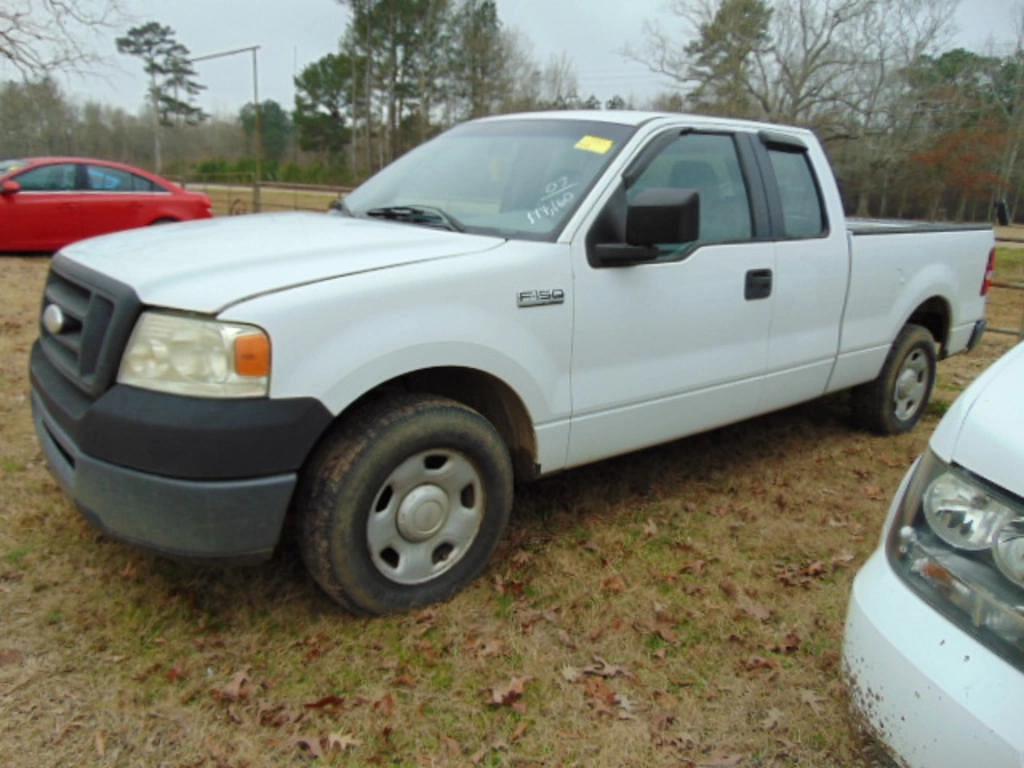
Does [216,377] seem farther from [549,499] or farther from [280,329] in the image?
[549,499]

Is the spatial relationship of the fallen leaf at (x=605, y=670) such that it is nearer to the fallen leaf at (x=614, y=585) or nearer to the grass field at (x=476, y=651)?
the grass field at (x=476, y=651)

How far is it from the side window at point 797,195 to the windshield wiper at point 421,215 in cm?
174

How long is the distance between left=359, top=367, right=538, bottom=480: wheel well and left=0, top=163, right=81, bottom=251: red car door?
9522 mm

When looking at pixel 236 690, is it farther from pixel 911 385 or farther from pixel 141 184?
pixel 141 184

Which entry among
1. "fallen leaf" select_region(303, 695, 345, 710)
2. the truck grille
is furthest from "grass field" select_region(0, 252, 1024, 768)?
the truck grille

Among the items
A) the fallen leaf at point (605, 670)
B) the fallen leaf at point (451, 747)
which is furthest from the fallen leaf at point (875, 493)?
the fallen leaf at point (451, 747)

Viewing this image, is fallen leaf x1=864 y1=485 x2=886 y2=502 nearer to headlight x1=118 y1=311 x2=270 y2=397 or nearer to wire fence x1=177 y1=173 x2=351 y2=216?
headlight x1=118 y1=311 x2=270 y2=397

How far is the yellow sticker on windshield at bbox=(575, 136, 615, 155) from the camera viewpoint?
10.5 ft

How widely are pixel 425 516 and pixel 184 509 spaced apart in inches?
31.5

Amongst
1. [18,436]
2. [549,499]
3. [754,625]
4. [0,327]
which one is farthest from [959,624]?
[0,327]

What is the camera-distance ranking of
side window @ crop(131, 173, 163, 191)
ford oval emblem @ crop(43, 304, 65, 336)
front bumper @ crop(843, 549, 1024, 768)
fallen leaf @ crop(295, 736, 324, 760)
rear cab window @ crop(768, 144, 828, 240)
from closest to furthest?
front bumper @ crop(843, 549, 1024, 768), fallen leaf @ crop(295, 736, 324, 760), ford oval emblem @ crop(43, 304, 65, 336), rear cab window @ crop(768, 144, 828, 240), side window @ crop(131, 173, 163, 191)

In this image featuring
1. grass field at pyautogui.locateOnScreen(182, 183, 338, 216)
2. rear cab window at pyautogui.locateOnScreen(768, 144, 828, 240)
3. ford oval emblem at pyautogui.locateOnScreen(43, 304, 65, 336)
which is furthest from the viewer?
grass field at pyautogui.locateOnScreen(182, 183, 338, 216)

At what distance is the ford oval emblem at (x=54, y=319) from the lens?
2.69 metres

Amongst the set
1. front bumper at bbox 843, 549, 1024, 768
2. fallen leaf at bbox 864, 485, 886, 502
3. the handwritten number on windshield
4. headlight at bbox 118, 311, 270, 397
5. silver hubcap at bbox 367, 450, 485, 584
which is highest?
the handwritten number on windshield
